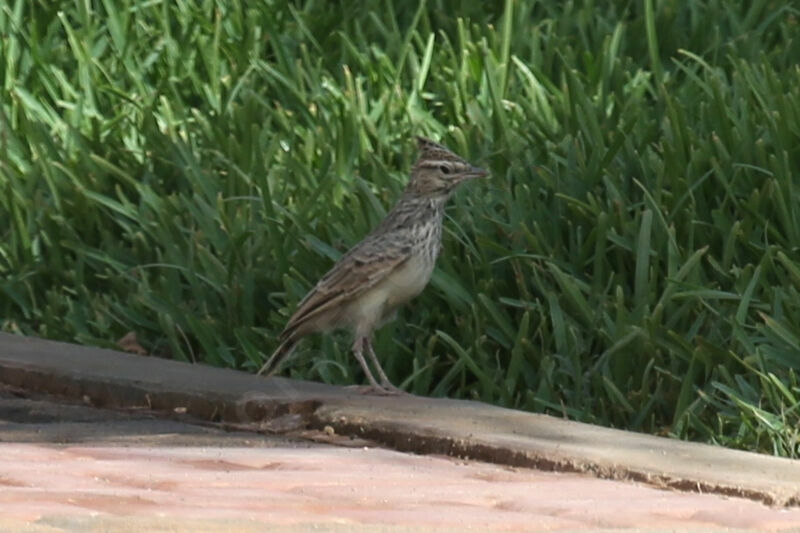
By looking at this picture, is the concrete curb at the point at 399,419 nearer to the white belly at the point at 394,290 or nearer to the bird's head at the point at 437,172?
the white belly at the point at 394,290

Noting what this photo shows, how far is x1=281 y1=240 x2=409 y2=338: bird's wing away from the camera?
611 cm

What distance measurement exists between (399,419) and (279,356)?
4.37ft

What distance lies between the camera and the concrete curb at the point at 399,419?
4.34 m

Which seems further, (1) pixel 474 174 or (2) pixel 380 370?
(1) pixel 474 174

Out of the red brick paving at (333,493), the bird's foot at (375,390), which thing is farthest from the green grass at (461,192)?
the red brick paving at (333,493)

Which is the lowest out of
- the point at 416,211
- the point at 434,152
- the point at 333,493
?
the point at 416,211

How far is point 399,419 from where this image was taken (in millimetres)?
4980

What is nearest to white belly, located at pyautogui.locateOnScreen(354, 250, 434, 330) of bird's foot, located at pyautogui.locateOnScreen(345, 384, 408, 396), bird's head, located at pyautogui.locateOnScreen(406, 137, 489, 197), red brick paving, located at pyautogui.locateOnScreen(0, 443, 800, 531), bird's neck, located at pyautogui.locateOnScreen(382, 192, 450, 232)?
bird's neck, located at pyautogui.locateOnScreen(382, 192, 450, 232)

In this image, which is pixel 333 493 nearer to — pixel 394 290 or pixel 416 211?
pixel 394 290

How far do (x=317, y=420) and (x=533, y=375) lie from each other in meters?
1.06

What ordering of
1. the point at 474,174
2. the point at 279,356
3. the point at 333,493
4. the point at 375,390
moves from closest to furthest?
the point at 333,493 < the point at 375,390 < the point at 279,356 < the point at 474,174

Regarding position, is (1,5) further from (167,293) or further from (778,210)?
(778,210)

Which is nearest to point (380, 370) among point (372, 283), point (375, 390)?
point (372, 283)

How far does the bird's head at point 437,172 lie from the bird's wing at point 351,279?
1.09 feet
